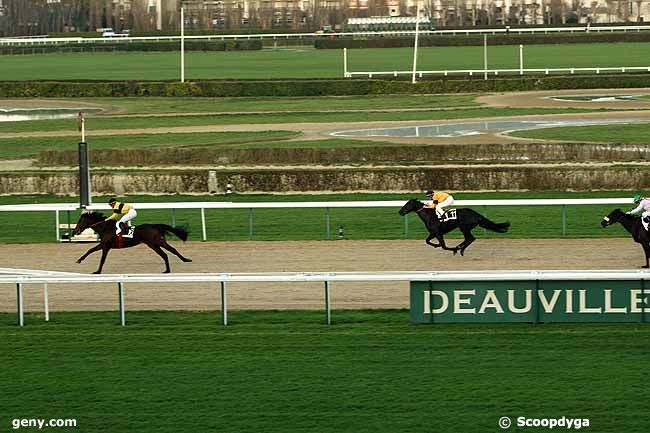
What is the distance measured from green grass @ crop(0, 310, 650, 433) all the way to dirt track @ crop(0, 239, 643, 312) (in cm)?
90

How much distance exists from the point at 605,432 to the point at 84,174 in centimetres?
1216

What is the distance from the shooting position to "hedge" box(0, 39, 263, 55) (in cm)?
9081

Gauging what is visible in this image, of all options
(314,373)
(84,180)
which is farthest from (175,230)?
(314,373)

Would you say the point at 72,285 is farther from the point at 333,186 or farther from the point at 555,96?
the point at 555,96

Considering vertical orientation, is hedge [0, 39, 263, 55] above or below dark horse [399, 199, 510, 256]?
above

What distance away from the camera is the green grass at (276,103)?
44219 mm

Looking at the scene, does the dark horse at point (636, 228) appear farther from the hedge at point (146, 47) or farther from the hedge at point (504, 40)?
the hedge at point (146, 47)

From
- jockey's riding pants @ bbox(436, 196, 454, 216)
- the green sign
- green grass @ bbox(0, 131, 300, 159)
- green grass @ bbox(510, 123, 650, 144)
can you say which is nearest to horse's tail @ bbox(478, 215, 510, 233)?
jockey's riding pants @ bbox(436, 196, 454, 216)

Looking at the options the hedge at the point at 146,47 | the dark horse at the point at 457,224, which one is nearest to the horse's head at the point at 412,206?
the dark horse at the point at 457,224

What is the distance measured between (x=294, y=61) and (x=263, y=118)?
35025 millimetres

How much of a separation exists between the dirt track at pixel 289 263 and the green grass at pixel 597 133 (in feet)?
44.1

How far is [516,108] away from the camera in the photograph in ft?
139

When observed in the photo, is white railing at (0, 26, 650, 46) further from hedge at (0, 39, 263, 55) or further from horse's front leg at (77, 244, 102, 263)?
horse's front leg at (77, 244, 102, 263)

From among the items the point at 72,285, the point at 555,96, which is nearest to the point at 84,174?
the point at 72,285
